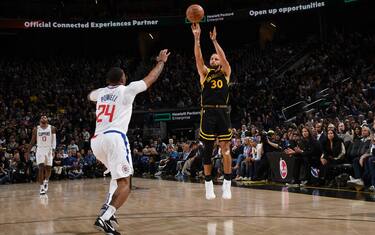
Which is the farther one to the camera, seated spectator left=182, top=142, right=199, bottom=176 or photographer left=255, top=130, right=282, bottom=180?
seated spectator left=182, top=142, right=199, bottom=176

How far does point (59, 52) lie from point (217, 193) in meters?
22.0

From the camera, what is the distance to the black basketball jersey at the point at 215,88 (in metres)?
7.25

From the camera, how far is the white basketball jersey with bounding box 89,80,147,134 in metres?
5.23

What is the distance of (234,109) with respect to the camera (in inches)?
904

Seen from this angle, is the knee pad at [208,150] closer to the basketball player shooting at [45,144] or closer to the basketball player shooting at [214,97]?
the basketball player shooting at [214,97]

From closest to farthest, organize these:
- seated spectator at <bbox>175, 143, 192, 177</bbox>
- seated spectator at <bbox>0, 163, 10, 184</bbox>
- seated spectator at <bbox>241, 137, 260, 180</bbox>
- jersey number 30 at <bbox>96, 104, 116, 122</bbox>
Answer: jersey number 30 at <bbox>96, 104, 116, 122</bbox> < seated spectator at <bbox>241, 137, 260, 180</bbox> < seated spectator at <bbox>0, 163, 10, 184</bbox> < seated spectator at <bbox>175, 143, 192, 177</bbox>

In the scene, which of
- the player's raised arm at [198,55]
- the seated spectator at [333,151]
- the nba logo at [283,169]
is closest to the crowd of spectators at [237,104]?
the seated spectator at [333,151]

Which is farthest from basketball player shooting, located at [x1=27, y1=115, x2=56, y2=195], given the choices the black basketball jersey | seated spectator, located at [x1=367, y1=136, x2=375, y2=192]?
seated spectator, located at [x1=367, y1=136, x2=375, y2=192]

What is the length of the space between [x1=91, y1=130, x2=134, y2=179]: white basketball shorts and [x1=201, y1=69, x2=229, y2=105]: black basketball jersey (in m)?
2.34

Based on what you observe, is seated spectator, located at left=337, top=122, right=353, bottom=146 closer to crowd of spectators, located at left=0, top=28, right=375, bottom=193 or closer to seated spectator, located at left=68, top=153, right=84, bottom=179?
crowd of spectators, located at left=0, top=28, right=375, bottom=193

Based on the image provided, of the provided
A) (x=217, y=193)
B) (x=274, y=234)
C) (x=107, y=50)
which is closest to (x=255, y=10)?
(x=107, y=50)

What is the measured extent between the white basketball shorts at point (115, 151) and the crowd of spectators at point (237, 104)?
18.8ft

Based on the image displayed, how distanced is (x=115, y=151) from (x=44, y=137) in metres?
6.67

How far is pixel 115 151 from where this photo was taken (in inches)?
202
